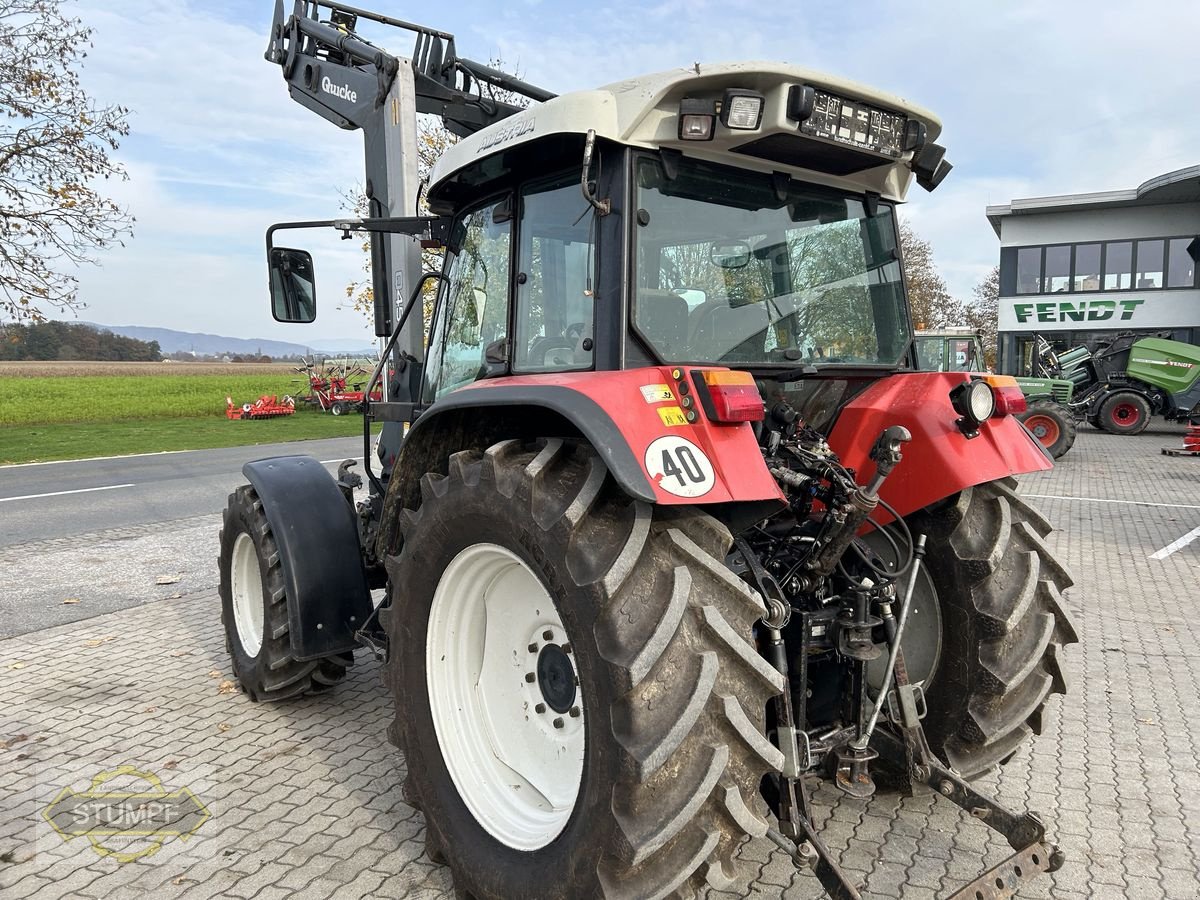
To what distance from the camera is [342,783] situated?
11.1 ft

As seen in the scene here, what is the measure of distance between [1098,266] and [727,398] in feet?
97.6

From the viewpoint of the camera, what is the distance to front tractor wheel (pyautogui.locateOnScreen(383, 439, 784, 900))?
1973mm

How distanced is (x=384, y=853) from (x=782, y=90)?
2805mm

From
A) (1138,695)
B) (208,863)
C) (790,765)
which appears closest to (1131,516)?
(1138,695)

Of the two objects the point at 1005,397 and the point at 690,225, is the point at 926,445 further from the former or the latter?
the point at 690,225

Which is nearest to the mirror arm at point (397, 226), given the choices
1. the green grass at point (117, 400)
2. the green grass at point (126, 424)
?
the green grass at point (126, 424)

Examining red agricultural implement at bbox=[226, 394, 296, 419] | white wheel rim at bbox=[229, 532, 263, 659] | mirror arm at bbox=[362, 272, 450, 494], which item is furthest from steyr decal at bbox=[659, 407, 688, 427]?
red agricultural implement at bbox=[226, 394, 296, 419]

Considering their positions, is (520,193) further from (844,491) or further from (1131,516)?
(1131,516)

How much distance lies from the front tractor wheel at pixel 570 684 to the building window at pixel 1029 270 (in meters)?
29.6

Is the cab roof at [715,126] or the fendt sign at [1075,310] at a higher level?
the fendt sign at [1075,310]

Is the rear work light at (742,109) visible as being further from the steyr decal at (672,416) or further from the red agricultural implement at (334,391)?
the red agricultural implement at (334,391)

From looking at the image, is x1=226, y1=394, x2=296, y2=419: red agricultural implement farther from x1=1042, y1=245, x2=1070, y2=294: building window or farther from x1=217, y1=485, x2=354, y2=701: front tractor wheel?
x1=1042, y1=245, x2=1070, y2=294: building window

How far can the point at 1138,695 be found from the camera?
4.42 metres

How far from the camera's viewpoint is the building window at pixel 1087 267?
26781 mm
